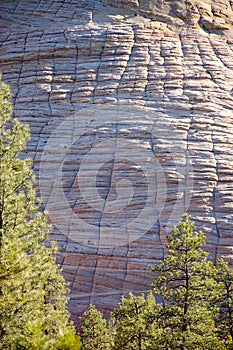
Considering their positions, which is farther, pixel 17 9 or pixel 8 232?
pixel 17 9

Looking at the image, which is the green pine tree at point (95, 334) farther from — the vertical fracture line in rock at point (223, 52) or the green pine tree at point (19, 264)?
the vertical fracture line in rock at point (223, 52)

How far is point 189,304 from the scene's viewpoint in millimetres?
13039

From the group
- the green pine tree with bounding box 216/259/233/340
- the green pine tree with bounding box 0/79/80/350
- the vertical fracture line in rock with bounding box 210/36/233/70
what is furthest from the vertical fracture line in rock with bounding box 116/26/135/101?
the green pine tree with bounding box 0/79/80/350

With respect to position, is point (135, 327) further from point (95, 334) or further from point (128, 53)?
point (128, 53)

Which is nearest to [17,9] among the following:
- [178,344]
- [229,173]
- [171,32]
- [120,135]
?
[171,32]

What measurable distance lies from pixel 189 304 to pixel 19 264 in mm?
5171

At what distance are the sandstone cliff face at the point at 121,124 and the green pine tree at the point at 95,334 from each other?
297cm

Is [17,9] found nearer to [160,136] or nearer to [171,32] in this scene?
[171,32]

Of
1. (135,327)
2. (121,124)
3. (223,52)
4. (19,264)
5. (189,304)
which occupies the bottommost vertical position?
(135,327)

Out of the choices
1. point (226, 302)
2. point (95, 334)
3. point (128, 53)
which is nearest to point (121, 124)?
point (128, 53)

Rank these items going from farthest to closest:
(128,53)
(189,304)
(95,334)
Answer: (128,53) < (95,334) < (189,304)

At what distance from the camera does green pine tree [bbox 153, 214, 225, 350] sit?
12.6 m

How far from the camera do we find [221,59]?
26.1m

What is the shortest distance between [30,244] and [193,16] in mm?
21248
